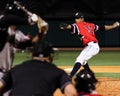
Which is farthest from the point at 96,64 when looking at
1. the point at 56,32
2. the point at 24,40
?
the point at 24,40

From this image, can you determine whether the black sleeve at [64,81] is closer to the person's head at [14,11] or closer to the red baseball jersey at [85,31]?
the person's head at [14,11]

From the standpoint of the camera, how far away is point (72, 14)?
72.6 ft

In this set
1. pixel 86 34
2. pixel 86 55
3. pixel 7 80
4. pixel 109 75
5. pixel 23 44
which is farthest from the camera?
pixel 109 75

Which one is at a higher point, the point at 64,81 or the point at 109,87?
the point at 64,81

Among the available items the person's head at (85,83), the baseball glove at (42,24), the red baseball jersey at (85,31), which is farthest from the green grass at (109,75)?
the person's head at (85,83)

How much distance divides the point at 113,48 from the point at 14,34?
1600 cm

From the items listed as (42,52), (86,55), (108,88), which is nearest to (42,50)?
(42,52)

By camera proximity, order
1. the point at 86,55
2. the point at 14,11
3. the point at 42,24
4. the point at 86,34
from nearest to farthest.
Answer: the point at 42,24 → the point at 14,11 → the point at 86,55 → the point at 86,34

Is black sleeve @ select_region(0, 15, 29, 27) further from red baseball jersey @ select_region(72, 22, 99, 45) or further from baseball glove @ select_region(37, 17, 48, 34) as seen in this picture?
red baseball jersey @ select_region(72, 22, 99, 45)

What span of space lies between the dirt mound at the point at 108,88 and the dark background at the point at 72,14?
900 cm

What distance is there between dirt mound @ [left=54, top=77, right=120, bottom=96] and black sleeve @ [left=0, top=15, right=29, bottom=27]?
151 inches

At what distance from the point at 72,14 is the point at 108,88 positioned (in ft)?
37.8

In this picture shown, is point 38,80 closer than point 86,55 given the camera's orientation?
Yes

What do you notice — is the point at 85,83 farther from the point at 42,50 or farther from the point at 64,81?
the point at 42,50
